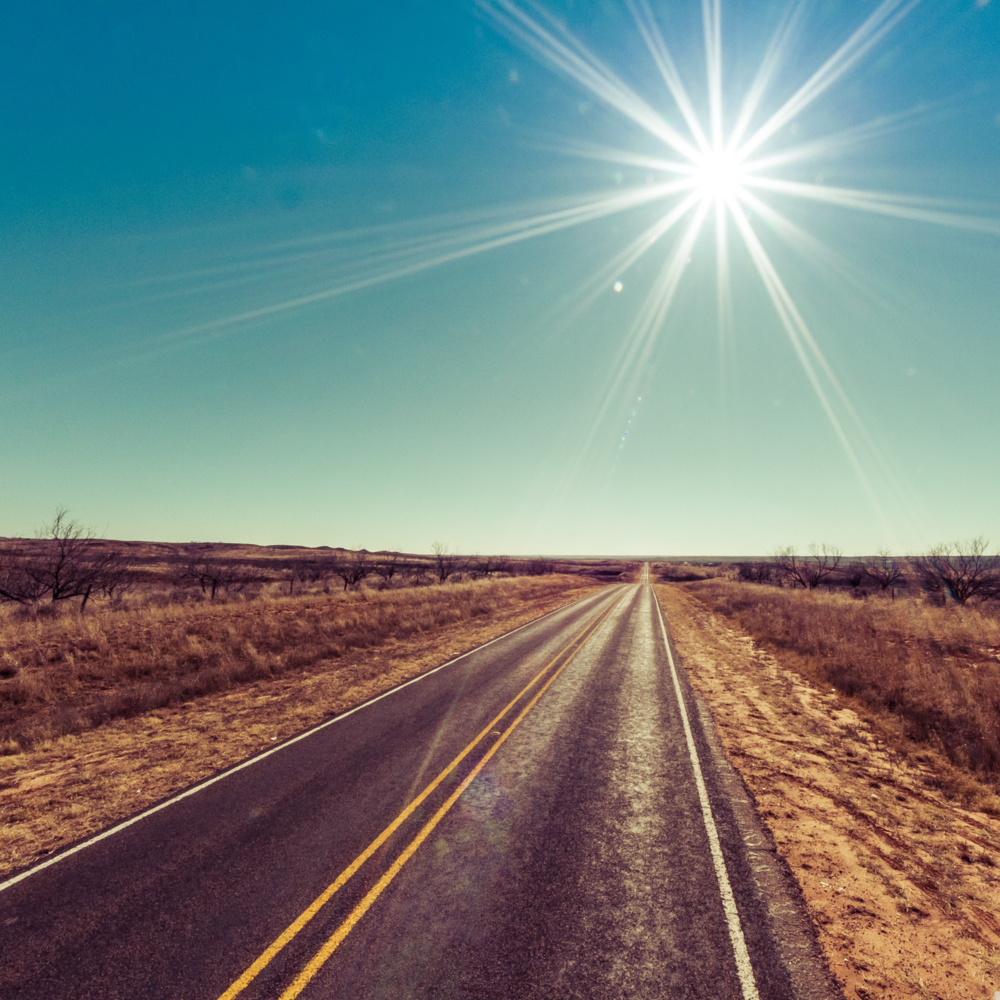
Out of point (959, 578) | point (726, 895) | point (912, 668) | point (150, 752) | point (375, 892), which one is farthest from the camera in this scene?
point (959, 578)

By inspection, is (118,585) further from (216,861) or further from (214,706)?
(216,861)

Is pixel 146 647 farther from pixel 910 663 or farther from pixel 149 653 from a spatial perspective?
pixel 910 663

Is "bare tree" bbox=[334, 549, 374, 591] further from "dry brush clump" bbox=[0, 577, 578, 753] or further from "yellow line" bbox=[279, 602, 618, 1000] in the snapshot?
"yellow line" bbox=[279, 602, 618, 1000]

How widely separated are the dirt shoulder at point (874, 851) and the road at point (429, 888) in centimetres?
44

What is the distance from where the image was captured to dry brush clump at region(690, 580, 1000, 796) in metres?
9.84

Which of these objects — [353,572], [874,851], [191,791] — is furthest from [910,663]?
[353,572]

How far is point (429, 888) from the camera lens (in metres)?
5.30

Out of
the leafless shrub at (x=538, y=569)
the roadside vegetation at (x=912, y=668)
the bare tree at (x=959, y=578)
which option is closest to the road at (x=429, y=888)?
the roadside vegetation at (x=912, y=668)

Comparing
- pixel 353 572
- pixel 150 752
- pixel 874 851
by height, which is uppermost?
pixel 353 572

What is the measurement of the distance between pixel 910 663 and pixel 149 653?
23.4 metres

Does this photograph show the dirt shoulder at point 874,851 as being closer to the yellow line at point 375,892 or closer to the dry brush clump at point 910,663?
the dry brush clump at point 910,663

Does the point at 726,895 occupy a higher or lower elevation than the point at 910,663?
lower

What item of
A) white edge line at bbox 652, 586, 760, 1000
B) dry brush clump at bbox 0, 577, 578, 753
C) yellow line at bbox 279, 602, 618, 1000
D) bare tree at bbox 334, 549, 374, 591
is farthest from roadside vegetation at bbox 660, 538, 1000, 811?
bare tree at bbox 334, 549, 374, 591

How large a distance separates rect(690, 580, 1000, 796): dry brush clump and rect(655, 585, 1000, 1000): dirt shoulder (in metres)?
0.95
